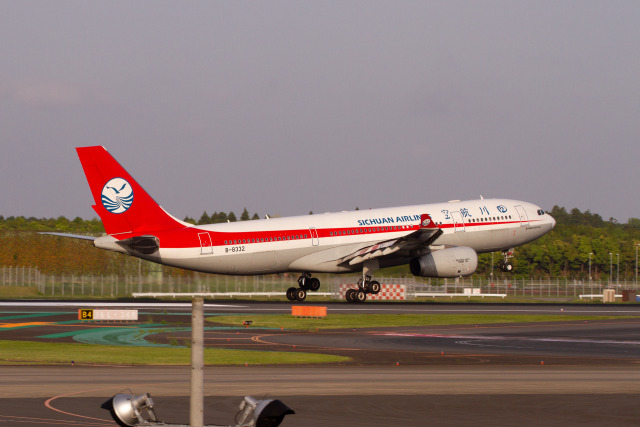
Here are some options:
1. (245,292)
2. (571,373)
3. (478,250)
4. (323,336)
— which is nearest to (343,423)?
(571,373)

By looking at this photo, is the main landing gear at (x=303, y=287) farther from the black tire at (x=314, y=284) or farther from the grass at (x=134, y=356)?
the grass at (x=134, y=356)

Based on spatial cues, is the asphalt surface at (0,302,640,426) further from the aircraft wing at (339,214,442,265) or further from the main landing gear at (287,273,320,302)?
the main landing gear at (287,273,320,302)

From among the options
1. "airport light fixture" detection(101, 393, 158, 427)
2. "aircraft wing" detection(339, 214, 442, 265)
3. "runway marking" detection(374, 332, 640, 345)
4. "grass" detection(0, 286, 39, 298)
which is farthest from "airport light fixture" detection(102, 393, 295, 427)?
"grass" detection(0, 286, 39, 298)

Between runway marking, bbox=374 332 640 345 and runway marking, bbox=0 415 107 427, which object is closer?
runway marking, bbox=0 415 107 427

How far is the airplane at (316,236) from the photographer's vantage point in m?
54.2

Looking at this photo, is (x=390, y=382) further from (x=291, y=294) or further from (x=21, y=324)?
(x=291, y=294)

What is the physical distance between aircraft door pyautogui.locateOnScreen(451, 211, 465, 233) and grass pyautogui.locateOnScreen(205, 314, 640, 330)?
34.5 ft

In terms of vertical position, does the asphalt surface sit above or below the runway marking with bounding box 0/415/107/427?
below

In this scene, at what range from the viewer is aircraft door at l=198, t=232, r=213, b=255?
5578 cm

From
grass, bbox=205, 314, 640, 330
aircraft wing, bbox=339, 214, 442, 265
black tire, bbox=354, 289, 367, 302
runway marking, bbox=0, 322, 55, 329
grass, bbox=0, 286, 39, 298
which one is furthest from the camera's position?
grass, bbox=0, 286, 39, 298

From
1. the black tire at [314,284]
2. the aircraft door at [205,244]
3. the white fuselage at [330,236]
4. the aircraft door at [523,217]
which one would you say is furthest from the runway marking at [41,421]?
the aircraft door at [523,217]

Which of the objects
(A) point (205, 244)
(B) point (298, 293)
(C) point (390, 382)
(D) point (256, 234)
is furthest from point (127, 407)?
(B) point (298, 293)

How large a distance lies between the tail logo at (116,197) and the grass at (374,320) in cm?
985

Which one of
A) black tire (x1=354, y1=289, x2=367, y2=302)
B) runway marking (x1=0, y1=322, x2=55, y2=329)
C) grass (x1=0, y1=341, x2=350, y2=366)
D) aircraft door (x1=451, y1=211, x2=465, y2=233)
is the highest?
aircraft door (x1=451, y1=211, x2=465, y2=233)
